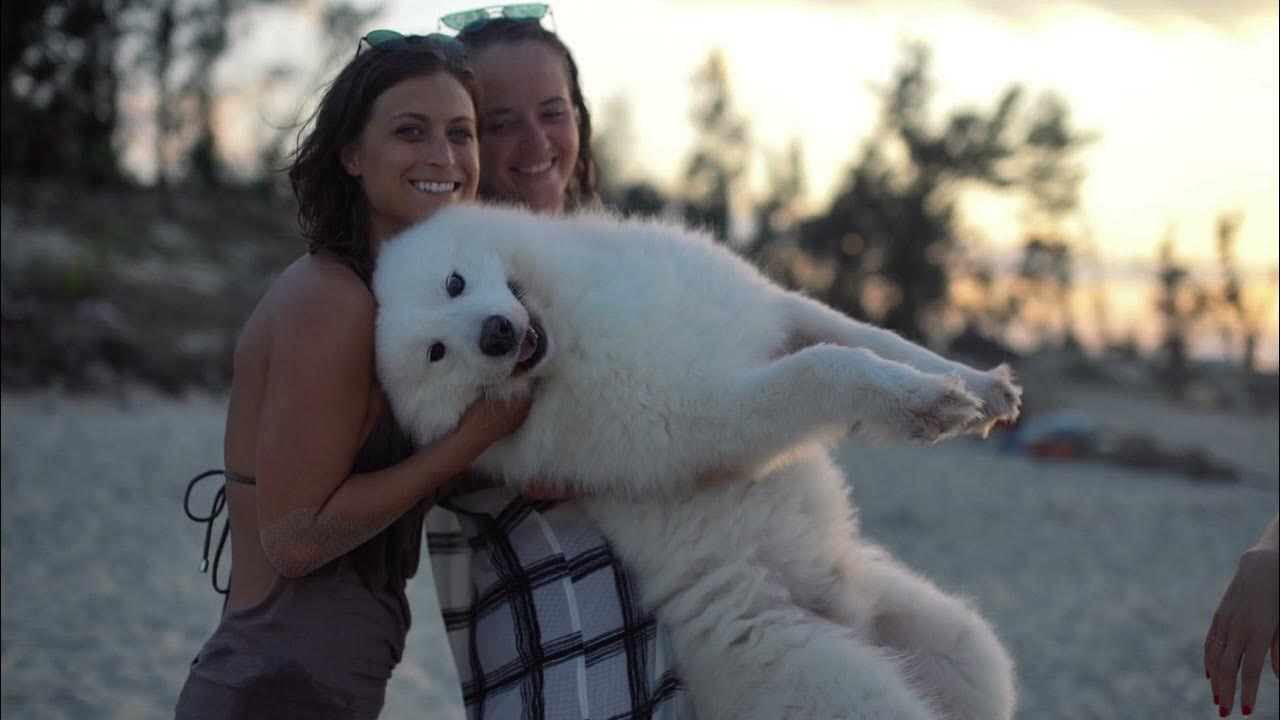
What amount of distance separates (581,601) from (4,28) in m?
22.2

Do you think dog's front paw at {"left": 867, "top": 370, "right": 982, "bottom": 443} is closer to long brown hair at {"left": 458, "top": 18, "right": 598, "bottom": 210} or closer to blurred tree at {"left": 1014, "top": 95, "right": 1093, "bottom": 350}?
long brown hair at {"left": 458, "top": 18, "right": 598, "bottom": 210}

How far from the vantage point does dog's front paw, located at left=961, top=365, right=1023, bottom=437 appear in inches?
101

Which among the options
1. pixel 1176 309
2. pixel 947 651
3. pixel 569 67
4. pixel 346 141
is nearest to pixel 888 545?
pixel 569 67

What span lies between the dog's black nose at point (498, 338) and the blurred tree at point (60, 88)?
20.7m

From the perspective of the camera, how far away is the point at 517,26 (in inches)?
127

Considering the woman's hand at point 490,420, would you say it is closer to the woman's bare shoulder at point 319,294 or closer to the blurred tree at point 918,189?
the woman's bare shoulder at point 319,294

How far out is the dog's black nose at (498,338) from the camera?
7.96 ft

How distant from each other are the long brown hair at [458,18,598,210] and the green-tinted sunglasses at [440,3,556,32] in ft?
0.05

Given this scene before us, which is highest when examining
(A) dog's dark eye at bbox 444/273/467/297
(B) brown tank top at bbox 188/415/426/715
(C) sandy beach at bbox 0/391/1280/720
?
(A) dog's dark eye at bbox 444/273/467/297

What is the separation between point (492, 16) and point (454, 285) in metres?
1.07

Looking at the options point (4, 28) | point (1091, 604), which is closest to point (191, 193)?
point (4, 28)

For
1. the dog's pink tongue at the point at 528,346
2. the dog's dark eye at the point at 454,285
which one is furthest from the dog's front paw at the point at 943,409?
the dog's dark eye at the point at 454,285

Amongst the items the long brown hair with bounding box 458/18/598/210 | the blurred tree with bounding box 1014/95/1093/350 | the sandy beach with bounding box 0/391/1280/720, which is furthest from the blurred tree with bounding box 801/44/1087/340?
the long brown hair with bounding box 458/18/598/210

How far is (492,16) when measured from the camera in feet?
10.7
